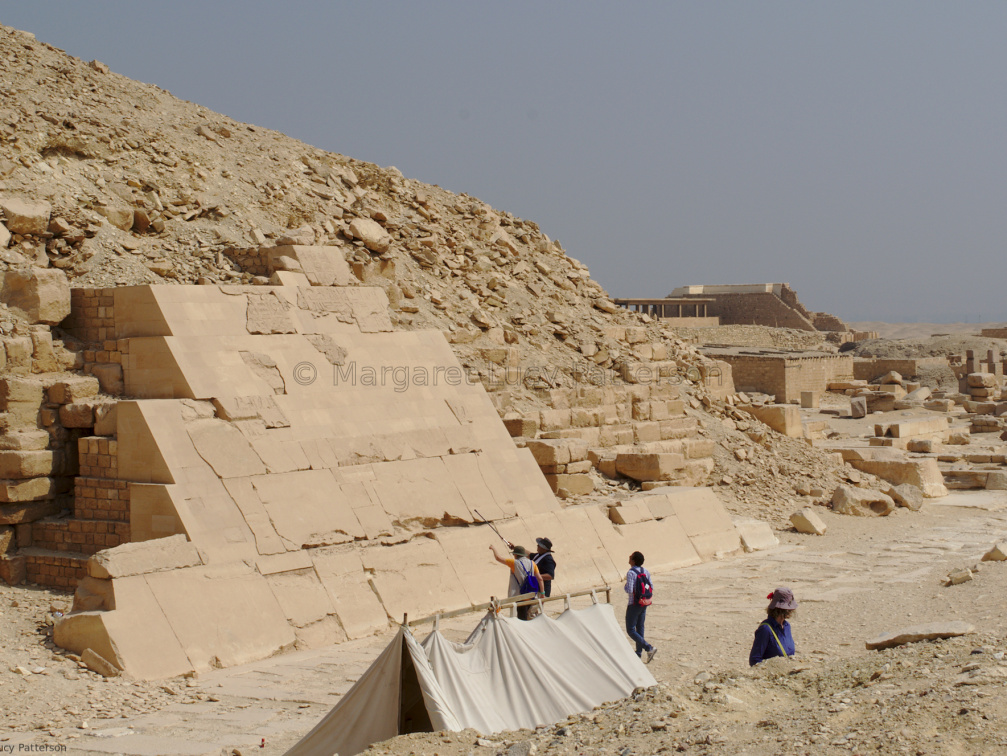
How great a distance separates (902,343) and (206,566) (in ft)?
129

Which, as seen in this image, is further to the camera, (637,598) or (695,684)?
(637,598)

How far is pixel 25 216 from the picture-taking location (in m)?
10.1

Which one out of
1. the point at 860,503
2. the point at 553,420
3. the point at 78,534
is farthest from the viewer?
the point at 860,503

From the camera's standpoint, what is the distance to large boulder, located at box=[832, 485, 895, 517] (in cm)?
1408

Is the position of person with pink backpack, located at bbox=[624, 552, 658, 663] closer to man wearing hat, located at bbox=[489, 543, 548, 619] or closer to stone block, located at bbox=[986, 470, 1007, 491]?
man wearing hat, located at bbox=[489, 543, 548, 619]

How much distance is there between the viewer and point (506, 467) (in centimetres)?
1029

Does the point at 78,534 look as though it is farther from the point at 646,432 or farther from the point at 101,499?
the point at 646,432

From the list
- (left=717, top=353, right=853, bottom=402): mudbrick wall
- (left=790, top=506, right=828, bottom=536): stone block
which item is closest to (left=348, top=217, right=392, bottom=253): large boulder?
(left=790, top=506, right=828, bottom=536): stone block

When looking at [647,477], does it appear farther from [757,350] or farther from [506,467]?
[757,350]

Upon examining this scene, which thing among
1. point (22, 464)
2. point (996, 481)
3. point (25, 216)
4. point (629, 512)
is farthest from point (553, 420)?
point (996, 481)

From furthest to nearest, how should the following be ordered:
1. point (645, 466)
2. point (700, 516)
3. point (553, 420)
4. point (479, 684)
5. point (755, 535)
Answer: point (553, 420) → point (645, 466) → point (755, 535) → point (700, 516) → point (479, 684)

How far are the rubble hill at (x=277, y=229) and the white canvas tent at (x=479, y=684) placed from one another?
17.1ft

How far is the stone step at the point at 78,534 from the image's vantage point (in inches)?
315

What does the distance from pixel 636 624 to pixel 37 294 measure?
560 cm
